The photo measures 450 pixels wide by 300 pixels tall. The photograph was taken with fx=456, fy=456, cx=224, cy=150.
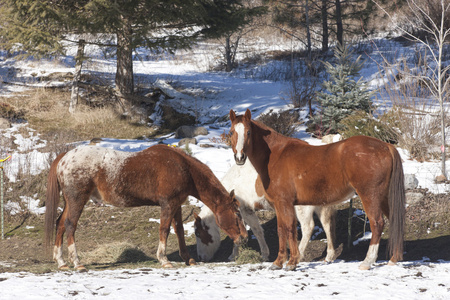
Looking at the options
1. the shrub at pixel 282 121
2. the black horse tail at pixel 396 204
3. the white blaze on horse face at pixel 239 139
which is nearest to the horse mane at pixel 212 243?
the white blaze on horse face at pixel 239 139

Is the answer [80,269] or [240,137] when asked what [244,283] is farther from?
[80,269]

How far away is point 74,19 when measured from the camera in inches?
539

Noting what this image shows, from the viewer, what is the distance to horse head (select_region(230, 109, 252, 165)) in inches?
205

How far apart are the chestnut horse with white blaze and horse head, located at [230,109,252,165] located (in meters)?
1.41

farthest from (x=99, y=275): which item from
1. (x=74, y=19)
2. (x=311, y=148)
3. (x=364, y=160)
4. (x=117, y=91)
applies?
(x=117, y=91)

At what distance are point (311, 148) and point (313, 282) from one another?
5.57 ft

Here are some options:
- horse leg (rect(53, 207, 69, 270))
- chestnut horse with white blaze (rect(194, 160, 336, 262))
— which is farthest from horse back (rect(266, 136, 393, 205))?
horse leg (rect(53, 207, 69, 270))

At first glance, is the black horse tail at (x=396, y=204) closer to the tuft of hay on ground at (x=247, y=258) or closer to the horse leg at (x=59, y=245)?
the tuft of hay on ground at (x=247, y=258)

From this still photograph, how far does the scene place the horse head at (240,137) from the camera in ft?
17.1

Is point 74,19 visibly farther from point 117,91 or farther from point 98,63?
point 98,63

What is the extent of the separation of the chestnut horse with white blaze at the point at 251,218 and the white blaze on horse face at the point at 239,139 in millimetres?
1503

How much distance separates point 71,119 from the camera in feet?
52.5

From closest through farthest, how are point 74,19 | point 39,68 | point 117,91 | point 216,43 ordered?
point 74,19 → point 117,91 → point 39,68 → point 216,43

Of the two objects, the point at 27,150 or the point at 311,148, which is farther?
the point at 27,150
